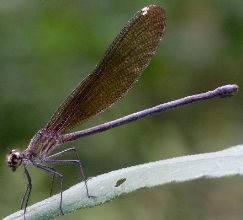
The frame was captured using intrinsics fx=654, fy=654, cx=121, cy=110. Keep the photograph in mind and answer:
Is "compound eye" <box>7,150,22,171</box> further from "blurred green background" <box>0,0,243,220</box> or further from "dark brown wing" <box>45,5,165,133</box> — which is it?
"blurred green background" <box>0,0,243,220</box>

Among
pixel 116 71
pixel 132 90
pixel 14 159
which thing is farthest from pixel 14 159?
pixel 132 90

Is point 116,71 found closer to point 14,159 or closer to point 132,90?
point 14,159

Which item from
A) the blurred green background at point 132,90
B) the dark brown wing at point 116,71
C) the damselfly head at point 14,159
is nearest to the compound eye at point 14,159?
the damselfly head at point 14,159

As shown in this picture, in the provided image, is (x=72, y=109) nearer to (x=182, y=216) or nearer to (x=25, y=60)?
(x=25, y=60)

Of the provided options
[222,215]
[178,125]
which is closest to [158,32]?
[178,125]

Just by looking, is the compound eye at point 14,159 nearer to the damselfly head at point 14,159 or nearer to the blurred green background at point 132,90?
the damselfly head at point 14,159

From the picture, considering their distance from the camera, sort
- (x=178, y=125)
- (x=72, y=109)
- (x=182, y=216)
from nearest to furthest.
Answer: (x=72, y=109) → (x=182, y=216) → (x=178, y=125)
